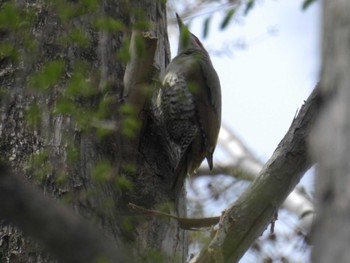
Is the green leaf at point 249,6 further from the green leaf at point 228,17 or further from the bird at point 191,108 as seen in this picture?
the bird at point 191,108

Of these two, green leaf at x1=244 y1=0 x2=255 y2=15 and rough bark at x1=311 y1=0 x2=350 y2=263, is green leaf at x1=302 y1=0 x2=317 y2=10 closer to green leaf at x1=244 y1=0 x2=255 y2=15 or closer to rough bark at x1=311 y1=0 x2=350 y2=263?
green leaf at x1=244 y1=0 x2=255 y2=15

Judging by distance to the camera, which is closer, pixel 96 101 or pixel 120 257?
pixel 120 257

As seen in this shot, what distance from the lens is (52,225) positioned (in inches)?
59.3

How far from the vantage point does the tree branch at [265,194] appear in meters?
3.38

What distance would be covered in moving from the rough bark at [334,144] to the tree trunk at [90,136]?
1.74m

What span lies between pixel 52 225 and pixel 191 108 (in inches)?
139

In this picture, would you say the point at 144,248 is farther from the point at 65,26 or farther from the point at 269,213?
the point at 65,26

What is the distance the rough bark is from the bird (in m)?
2.95

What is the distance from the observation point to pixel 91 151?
367cm

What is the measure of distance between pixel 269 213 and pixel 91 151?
85cm

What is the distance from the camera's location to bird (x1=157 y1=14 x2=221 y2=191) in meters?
4.67

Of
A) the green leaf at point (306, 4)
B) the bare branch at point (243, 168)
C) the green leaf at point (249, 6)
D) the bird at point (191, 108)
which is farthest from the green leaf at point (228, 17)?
the bare branch at point (243, 168)

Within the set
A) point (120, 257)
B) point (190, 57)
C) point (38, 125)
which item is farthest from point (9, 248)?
point (190, 57)

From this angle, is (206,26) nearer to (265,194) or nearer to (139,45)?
(139,45)
